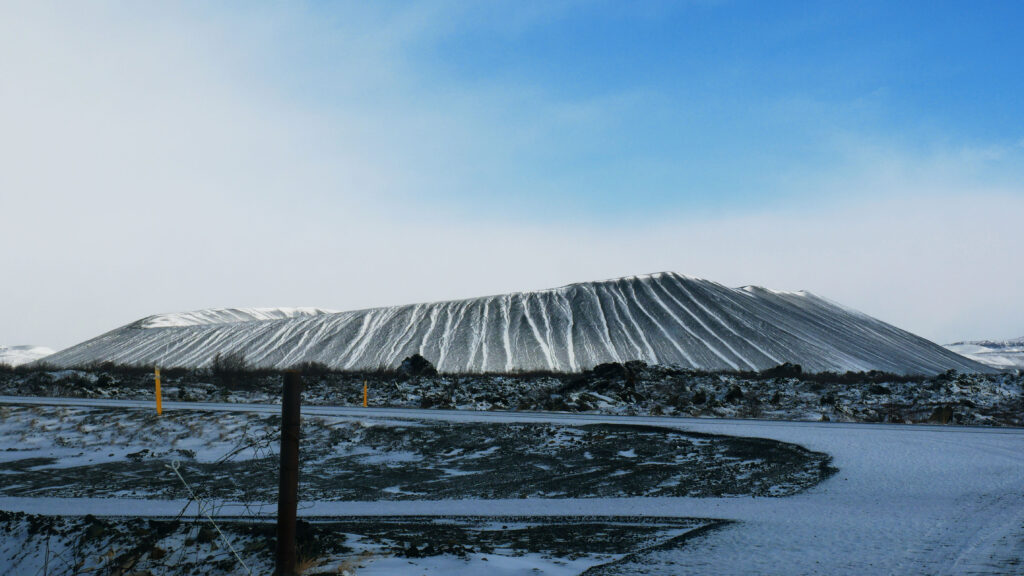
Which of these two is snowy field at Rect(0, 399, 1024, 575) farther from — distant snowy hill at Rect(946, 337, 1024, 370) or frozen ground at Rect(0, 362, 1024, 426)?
distant snowy hill at Rect(946, 337, 1024, 370)

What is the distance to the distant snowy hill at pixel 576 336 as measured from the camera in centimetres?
6988

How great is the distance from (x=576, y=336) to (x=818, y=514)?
69.5 metres

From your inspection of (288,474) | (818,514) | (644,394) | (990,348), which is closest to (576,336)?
(644,394)

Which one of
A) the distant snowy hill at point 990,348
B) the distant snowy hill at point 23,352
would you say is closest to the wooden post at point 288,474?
the distant snowy hill at point 990,348

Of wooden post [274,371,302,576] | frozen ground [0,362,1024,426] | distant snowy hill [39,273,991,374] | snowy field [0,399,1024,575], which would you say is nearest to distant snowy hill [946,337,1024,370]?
distant snowy hill [39,273,991,374]

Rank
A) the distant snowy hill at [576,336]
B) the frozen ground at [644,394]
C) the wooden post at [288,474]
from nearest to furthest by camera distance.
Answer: the wooden post at [288,474] < the frozen ground at [644,394] < the distant snowy hill at [576,336]

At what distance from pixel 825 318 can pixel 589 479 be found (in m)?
87.7

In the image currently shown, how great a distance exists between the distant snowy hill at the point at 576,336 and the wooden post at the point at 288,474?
197ft

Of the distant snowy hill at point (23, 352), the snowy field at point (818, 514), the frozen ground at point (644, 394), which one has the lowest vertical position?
the snowy field at point (818, 514)

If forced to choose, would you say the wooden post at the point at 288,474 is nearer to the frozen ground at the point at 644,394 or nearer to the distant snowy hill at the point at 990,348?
the frozen ground at the point at 644,394

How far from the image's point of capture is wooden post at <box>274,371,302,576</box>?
17.2 ft

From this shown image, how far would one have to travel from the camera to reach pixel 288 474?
529cm

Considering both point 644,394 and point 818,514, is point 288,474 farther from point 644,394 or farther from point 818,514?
point 644,394

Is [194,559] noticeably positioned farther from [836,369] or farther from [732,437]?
[836,369]
